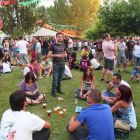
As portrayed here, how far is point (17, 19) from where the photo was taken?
1998cm

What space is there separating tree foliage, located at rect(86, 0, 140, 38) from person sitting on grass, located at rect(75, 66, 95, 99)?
239 inches

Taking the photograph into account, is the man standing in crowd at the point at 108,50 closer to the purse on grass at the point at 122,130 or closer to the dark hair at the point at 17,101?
the purse on grass at the point at 122,130

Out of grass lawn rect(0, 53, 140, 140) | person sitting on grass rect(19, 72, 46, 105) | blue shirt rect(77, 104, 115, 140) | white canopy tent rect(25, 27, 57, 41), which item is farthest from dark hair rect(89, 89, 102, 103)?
white canopy tent rect(25, 27, 57, 41)

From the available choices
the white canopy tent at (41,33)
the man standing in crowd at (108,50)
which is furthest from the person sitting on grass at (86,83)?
the white canopy tent at (41,33)

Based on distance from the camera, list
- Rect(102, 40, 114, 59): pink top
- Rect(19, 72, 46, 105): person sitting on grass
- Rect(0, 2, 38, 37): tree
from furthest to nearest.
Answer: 1. Rect(0, 2, 38, 37): tree
2. Rect(102, 40, 114, 59): pink top
3. Rect(19, 72, 46, 105): person sitting on grass

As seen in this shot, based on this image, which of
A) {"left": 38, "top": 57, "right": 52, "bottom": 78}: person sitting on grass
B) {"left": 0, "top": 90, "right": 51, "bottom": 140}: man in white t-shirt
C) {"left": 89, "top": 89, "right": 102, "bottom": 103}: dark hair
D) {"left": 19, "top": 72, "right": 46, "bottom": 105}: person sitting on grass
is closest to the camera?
{"left": 0, "top": 90, "right": 51, "bottom": 140}: man in white t-shirt

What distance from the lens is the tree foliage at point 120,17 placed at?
880 cm

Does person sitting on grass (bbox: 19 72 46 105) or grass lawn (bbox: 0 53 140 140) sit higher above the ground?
person sitting on grass (bbox: 19 72 46 105)

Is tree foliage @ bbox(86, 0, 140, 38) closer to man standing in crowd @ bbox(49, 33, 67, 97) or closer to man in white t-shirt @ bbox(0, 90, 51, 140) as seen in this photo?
man standing in crowd @ bbox(49, 33, 67, 97)

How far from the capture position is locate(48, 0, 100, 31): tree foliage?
40438mm

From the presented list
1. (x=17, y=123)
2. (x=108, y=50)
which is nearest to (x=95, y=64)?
(x=108, y=50)

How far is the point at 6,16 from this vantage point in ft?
63.3

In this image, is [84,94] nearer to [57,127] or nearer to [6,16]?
[57,127]

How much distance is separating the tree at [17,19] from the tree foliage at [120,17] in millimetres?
13135
